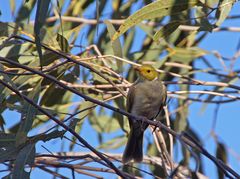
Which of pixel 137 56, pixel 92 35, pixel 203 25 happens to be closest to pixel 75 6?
pixel 92 35

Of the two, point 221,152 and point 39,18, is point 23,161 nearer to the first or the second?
point 39,18

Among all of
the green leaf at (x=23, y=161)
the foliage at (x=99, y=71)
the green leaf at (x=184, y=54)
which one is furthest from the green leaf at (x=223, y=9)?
the green leaf at (x=184, y=54)

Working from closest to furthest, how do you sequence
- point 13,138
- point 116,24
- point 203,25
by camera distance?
point 13,138 → point 203,25 → point 116,24

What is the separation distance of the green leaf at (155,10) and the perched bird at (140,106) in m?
0.88

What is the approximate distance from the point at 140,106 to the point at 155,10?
3.66ft

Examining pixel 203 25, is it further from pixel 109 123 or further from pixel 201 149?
pixel 109 123

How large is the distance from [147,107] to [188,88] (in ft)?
3.14

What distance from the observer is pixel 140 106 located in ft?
15.7

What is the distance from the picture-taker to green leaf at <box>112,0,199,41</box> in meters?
3.74

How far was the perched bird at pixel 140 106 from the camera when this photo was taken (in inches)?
185

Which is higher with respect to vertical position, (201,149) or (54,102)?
(54,102)

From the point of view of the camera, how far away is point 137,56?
18.7 ft

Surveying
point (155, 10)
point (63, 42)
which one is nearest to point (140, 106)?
point (63, 42)

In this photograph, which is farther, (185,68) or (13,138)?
(185,68)
